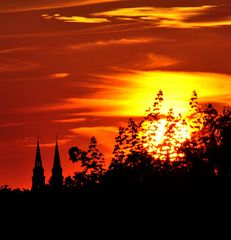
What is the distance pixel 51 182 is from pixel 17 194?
2.70 meters

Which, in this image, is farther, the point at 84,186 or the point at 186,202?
the point at 84,186

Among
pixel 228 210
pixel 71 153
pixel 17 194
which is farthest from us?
pixel 17 194

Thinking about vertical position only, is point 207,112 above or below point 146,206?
above

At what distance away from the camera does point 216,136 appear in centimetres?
6569

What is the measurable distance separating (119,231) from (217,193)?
200 inches

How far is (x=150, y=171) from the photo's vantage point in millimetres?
64438

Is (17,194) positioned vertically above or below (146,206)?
above

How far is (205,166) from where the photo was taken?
64.2 m

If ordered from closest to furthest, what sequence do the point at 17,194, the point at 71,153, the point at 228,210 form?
the point at 228,210 → the point at 71,153 → the point at 17,194

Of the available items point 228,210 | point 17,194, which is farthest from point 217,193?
point 17,194

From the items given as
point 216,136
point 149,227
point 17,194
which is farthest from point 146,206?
point 17,194

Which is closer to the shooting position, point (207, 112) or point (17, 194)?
point (207, 112)

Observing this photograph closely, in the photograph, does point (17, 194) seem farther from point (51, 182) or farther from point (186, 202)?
point (186, 202)

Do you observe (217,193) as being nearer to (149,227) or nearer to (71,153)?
(149,227)
